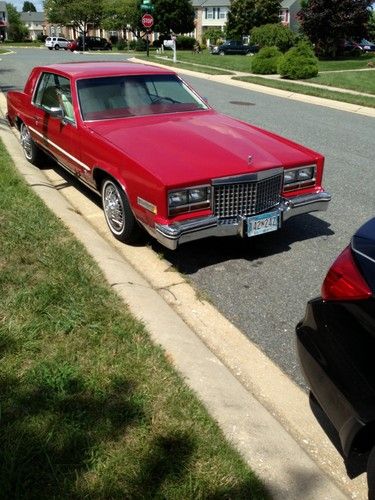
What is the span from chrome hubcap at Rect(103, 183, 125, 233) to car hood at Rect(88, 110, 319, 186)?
48 centimetres

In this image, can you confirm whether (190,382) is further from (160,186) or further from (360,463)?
(160,186)

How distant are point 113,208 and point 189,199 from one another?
43.0 inches

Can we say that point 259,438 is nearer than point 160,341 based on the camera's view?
Yes

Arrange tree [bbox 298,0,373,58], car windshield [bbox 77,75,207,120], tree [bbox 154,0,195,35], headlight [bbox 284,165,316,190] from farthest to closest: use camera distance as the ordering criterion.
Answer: tree [bbox 154,0,195,35] < tree [bbox 298,0,373,58] < car windshield [bbox 77,75,207,120] < headlight [bbox 284,165,316,190]

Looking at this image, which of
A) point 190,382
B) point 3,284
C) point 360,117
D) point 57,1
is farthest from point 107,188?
point 57,1

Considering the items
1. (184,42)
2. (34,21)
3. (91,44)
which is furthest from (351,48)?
(34,21)

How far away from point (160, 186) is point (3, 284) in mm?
1427

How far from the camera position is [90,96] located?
5.63 meters

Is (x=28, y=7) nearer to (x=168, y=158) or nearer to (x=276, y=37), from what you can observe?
(x=276, y=37)

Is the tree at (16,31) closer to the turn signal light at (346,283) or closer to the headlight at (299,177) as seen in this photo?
the headlight at (299,177)

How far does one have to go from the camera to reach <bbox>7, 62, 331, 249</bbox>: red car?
14.1 ft

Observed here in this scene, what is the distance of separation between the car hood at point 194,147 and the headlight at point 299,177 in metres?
0.08

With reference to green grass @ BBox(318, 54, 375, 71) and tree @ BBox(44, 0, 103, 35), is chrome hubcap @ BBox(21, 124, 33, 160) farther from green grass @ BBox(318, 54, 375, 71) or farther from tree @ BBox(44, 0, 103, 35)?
tree @ BBox(44, 0, 103, 35)

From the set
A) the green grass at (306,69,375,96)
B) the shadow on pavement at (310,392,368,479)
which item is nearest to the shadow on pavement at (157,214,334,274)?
the shadow on pavement at (310,392,368,479)
